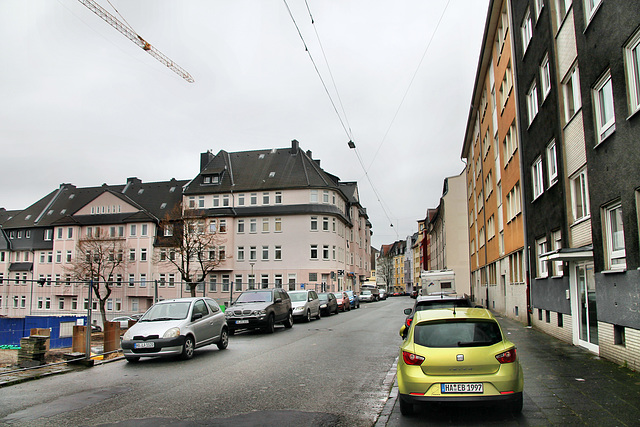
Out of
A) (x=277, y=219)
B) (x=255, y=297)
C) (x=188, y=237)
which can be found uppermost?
(x=277, y=219)

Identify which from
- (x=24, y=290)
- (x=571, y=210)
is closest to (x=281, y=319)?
(x=24, y=290)

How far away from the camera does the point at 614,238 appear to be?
440 inches

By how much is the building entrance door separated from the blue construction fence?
1514cm

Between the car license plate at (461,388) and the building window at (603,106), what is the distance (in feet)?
22.8

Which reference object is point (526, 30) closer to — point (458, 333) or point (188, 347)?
point (188, 347)

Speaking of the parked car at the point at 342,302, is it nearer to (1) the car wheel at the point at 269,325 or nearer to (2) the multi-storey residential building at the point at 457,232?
(1) the car wheel at the point at 269,325

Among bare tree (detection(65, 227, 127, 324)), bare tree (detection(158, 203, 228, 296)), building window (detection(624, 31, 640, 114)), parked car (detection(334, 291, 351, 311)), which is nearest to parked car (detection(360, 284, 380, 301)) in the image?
bare tree (detection(158, 203, 228, 296))

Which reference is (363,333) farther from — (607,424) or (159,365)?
(607,424)

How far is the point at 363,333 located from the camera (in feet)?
67.4

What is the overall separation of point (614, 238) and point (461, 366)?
6.38 m

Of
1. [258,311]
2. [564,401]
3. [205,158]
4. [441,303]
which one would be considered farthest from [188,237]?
[564,401]

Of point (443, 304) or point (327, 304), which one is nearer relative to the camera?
point (443, 304)

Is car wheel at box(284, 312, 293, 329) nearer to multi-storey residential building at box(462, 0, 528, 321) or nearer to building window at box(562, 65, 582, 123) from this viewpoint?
multi-storey residential building at box(462, 0, 528, 321)

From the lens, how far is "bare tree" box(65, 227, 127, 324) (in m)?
55.5
